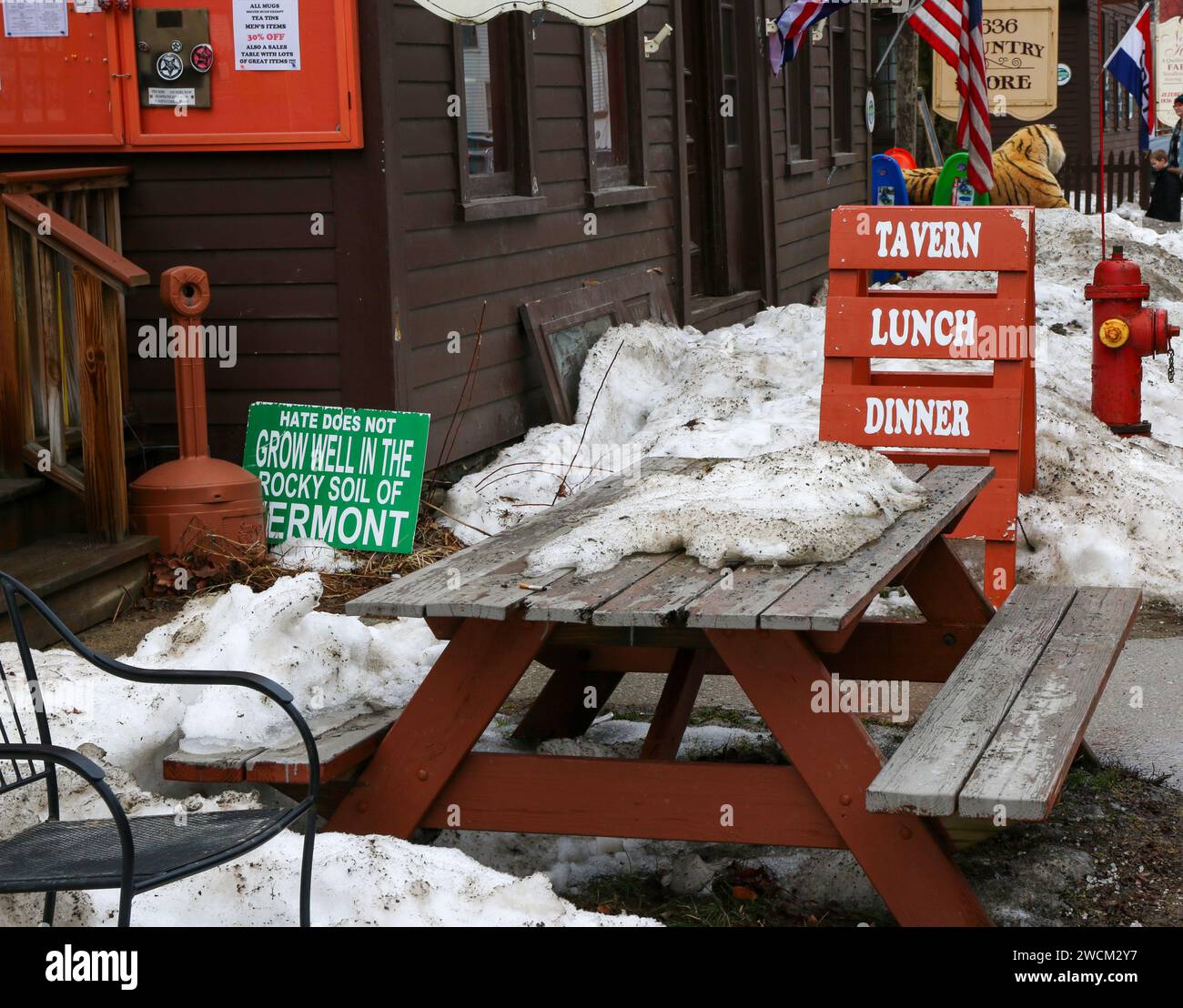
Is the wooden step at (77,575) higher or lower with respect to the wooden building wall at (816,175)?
lower

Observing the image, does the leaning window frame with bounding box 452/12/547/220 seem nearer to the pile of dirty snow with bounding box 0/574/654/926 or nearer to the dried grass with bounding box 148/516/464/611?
the dried grass with bounding box 148/516/464/611

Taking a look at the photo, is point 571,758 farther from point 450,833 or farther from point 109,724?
point 109,724

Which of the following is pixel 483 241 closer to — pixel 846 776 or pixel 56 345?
pixel 56 345

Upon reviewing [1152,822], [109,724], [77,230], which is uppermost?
[77,230]

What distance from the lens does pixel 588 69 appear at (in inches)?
373

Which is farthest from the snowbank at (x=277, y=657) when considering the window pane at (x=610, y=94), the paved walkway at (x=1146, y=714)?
the window pane at (x=610, y=94)

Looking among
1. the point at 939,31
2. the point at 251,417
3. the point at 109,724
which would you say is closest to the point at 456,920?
the point at 109,724

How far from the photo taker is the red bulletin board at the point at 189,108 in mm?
6863

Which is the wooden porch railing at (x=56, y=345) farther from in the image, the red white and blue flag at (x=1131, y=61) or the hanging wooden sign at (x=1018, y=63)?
the hanging wooden sign at (x=1018, y=63)

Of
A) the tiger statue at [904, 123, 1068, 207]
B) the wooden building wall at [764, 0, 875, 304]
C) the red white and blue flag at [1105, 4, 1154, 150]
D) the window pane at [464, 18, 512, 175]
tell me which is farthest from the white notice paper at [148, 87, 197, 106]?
the tiger statue at [904, 123, 1068, 207]

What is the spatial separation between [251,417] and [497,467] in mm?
1348

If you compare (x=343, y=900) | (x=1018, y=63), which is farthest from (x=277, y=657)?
(x=1018, y=63)

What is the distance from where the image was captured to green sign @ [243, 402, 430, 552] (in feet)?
22.5

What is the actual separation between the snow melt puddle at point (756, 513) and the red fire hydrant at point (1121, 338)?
4.32m
